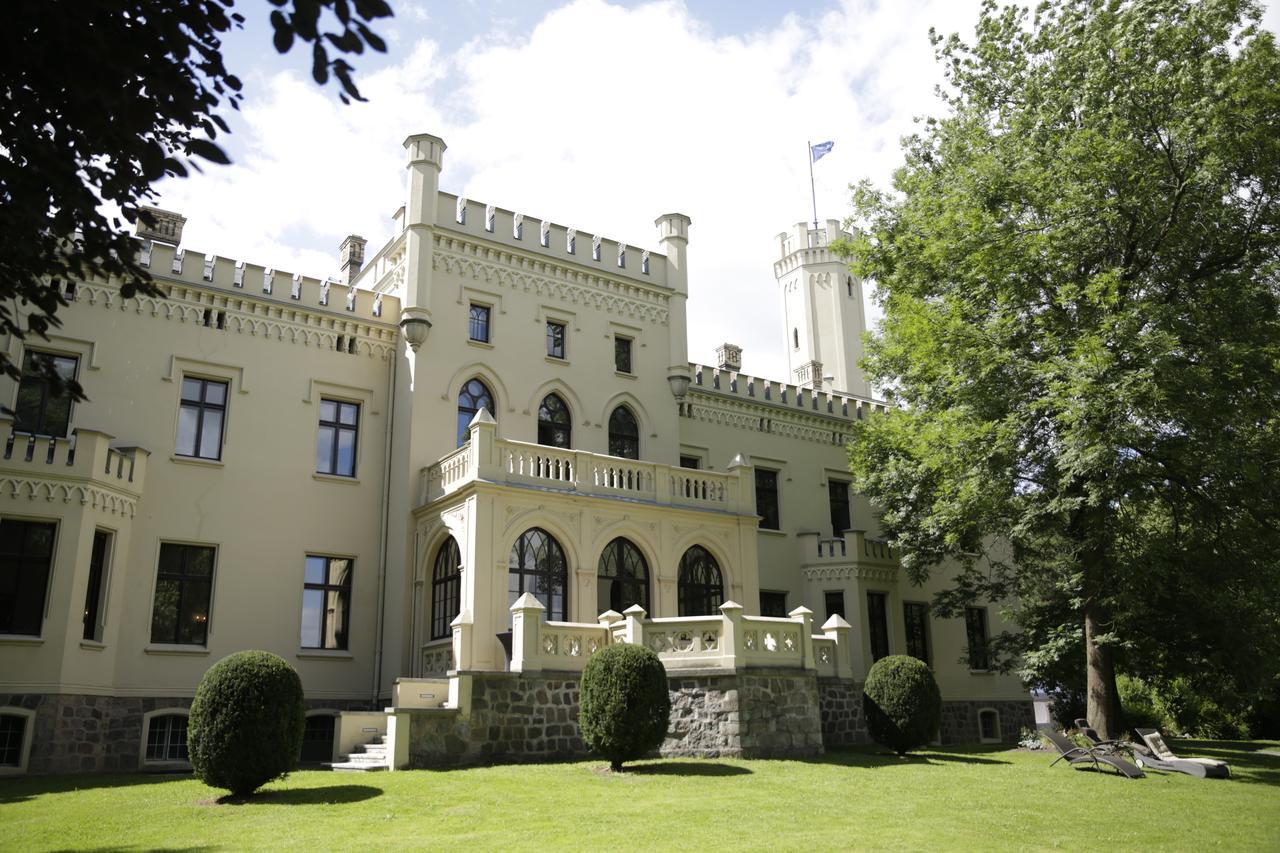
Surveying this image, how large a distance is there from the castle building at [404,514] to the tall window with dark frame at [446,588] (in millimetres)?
85

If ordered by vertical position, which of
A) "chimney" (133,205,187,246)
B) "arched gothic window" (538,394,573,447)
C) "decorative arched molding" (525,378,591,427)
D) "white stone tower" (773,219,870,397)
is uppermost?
"white stone tower" (773,219,870,397)

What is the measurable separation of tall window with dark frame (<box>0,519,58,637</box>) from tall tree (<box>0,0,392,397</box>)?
37.2ft

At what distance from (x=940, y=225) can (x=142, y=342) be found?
15786 millimetres

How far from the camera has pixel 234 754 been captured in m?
11.6

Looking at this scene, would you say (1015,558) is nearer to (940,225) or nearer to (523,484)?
(940,225)

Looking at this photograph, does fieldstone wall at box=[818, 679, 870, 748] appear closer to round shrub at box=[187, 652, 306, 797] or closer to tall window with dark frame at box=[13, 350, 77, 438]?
round shrub at box=[187, 652, 306, 797]

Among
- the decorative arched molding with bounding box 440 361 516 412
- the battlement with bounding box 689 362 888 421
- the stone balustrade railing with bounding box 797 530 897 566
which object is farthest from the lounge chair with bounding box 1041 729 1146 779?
the decorative arched molding with bounding box 440 361 516 412

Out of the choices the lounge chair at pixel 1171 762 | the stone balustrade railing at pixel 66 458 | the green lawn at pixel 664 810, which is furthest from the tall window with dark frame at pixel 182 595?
the lounge chair at pixel 1171 762

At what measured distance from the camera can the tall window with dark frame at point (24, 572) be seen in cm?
1585

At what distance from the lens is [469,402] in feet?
70.7

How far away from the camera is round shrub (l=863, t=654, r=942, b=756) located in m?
17.2

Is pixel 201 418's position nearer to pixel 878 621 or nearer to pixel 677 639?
pixel 677 639

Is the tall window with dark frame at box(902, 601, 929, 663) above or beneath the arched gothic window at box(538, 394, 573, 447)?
beneath

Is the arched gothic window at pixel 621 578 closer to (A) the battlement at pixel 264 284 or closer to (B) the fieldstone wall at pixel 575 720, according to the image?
(B) the fieldstone wall at pixel 575 720
